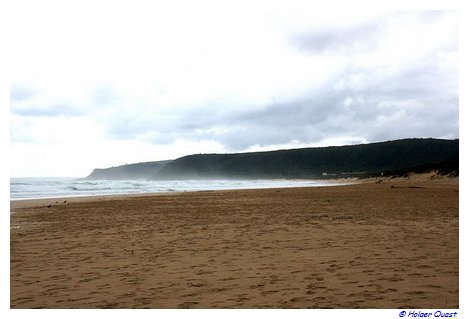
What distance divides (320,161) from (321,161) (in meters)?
0.40

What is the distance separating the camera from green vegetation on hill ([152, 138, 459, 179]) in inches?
4363

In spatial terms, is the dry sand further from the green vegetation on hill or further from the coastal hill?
the green vegetation on hill

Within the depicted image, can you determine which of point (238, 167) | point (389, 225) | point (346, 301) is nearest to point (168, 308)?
point (346, 301)

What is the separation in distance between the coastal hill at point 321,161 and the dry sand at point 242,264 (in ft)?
259

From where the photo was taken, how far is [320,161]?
138 meters

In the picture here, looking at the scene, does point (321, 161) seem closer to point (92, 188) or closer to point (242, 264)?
point (92, 188)

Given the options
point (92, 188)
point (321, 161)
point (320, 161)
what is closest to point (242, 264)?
point (92, 188)

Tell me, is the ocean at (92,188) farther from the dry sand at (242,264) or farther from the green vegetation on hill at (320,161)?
the green vegetation on hill at (320,161)

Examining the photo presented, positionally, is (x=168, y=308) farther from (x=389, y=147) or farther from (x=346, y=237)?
(x=389, y=147)

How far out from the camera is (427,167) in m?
52.6

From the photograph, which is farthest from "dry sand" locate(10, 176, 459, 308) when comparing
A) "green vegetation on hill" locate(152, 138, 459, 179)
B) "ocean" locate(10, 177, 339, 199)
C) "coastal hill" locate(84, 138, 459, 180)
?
"green vegetation on hill" locate(152, 138, 459, 179)

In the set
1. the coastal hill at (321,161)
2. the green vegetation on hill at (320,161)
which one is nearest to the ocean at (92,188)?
the green vegetation on hill at (320,161)

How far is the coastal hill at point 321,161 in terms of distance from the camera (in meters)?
111
